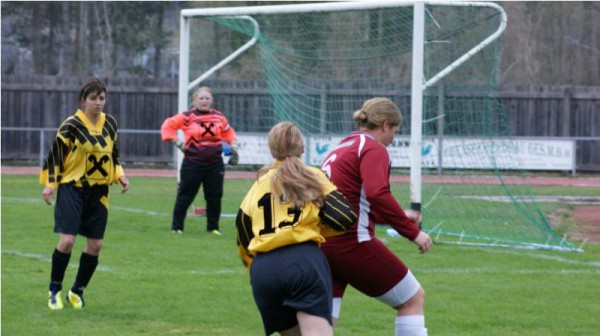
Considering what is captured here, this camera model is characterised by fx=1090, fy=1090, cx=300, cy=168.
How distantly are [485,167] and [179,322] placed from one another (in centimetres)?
717

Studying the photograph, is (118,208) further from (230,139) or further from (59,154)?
(59,154)

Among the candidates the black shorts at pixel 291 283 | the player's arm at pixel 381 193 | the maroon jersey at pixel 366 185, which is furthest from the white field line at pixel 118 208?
the black shorts at pixel 291 283

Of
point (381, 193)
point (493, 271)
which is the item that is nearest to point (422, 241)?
point (381, 193)

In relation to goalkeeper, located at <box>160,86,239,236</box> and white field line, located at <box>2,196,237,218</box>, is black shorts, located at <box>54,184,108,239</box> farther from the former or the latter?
white field line, located at <box>2,196,237,218</box>

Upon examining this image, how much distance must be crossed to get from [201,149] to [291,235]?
333 inches

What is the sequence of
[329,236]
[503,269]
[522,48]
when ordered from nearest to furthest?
[329,236], [503,269], [522,48]

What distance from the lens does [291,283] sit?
5277 mm

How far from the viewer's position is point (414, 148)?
12.8 m

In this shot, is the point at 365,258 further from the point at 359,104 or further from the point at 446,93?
the point at 359,104

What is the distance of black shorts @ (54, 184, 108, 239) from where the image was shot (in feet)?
27.0

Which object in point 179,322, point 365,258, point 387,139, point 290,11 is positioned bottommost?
point 179,322

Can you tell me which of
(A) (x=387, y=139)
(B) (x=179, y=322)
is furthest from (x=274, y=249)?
(B) (x=179, y=322)

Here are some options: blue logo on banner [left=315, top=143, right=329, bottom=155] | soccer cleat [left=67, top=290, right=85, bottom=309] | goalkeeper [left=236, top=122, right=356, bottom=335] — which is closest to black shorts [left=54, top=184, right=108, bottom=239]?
soccer cleat [left=67, top=290, right=85, bottom=309]

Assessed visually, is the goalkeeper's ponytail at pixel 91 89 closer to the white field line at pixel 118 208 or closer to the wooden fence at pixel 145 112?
the white field line at pixel 118 208
